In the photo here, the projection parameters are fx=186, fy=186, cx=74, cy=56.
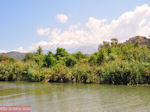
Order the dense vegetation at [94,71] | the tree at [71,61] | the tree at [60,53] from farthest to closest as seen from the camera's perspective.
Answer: the tree at [60,53], the tree at [71,61], the dense vegetation at [94,71]

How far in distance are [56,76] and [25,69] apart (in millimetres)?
8322

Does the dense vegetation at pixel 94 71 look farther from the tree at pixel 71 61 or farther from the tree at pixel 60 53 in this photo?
the tree at pixel 60 53

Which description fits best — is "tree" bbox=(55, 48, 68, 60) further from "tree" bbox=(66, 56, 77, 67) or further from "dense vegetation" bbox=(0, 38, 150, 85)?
"tree" bbox=(66, 56, 77, 67)

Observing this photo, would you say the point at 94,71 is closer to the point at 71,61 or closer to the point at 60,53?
the point at 71,61

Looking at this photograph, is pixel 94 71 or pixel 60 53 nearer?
pixel 94 71

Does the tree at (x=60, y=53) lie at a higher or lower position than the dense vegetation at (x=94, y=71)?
higher

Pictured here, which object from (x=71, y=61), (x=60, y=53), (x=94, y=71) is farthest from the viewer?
(x=60, y=53)

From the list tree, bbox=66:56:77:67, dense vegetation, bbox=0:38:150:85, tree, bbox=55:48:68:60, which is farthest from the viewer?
tree, bbox=55:48:68:60

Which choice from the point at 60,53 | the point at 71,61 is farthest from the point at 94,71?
the point at 60,53

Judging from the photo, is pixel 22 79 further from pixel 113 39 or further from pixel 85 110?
pixel 113 39

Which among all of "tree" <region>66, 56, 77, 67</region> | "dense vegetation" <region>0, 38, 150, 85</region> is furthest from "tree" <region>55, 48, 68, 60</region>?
"tree" <region>66, 56, 77, 67</region>

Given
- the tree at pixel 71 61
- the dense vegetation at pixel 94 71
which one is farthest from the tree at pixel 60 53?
the tree at pixel 71 61

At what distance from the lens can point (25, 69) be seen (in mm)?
35562

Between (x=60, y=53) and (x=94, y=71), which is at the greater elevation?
(x=60, y=53)
